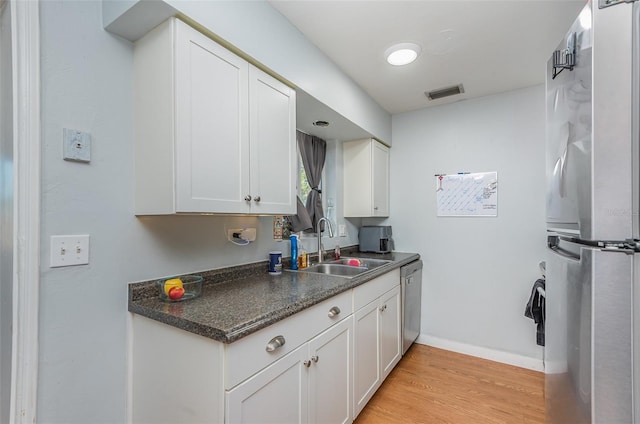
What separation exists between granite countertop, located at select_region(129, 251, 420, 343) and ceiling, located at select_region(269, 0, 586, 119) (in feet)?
4.98

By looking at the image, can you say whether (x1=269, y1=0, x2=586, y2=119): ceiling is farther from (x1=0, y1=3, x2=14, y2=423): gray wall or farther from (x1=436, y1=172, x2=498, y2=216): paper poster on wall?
(x1=0, y1=3, x2=14, y2=423): gray wall

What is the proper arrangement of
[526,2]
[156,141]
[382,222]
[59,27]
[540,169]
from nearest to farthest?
[59,27], [156,141], [526,2], [540,169], [382,222]

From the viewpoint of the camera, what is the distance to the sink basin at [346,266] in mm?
2330

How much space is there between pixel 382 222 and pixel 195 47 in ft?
8.21

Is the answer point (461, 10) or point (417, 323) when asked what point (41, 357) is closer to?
point (461, 10)

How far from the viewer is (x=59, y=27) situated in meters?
1.12

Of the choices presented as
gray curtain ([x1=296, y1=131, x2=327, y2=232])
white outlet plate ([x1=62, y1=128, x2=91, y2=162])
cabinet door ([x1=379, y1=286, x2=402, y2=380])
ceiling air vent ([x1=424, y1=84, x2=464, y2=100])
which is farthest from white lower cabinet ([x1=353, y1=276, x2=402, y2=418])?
ceiling air vent ([x1=424, y1=84, x2=464, y2=100])


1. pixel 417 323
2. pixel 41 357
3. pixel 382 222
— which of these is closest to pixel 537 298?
pixel 417 323

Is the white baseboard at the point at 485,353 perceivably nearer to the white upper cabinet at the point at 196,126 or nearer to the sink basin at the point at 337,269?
the sink basin at the point at 337,269

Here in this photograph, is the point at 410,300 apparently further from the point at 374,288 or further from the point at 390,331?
the point at 374,288

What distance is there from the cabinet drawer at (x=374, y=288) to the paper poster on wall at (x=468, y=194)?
906mm

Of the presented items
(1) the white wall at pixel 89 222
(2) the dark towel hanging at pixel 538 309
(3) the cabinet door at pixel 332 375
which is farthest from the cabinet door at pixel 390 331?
(1) the white wall at pixel 89 222

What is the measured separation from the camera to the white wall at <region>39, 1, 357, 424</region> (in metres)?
1.09

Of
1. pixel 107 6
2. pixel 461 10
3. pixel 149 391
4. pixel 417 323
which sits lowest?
pixel 417 323
